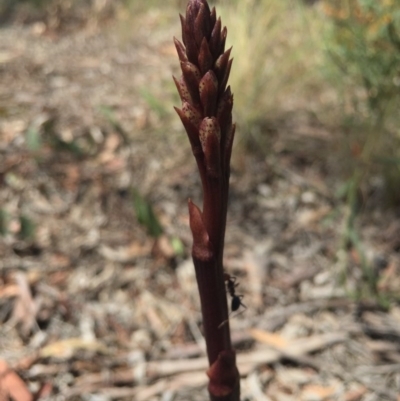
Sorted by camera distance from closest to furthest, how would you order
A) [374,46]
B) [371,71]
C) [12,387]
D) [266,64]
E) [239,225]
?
1. [12,387]
2. [371,71]
3. [374,46]
4. [239,225]
5. [266,64]

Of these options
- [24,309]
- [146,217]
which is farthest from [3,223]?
[146,217]

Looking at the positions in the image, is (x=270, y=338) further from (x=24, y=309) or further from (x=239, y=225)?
(x=24, y=309)

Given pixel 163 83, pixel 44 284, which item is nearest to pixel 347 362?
pixel 44 284

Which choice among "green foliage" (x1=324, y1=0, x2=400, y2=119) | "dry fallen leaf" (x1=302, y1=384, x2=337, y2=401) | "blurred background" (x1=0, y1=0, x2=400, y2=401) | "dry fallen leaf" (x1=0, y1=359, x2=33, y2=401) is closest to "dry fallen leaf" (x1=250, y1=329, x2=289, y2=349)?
"blurred background" (x1=0, y1=0, x2=400, y2=401)

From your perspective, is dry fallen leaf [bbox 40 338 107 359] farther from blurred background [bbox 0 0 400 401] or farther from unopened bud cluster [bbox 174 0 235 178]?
unopened bud cluster [bbox 174 0 235 178]

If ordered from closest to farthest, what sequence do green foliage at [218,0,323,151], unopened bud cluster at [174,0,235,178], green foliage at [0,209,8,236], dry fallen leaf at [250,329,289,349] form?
1. unopened bud cluster at [174,0,235,178]
2. dry fallen leaf at [250,329,289,349]
3. green foliage at [0,209,8,236]
4. green foliage at [218,0,323,151]

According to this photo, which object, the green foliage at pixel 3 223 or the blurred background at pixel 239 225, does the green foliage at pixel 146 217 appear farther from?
the green foliage at pixel 3 223

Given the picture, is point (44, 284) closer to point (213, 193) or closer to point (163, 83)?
point (213, 193)

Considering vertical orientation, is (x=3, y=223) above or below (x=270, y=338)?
above

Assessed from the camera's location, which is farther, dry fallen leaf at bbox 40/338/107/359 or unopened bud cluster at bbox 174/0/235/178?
dry fallen leaf at bbox 40/338/107/359
